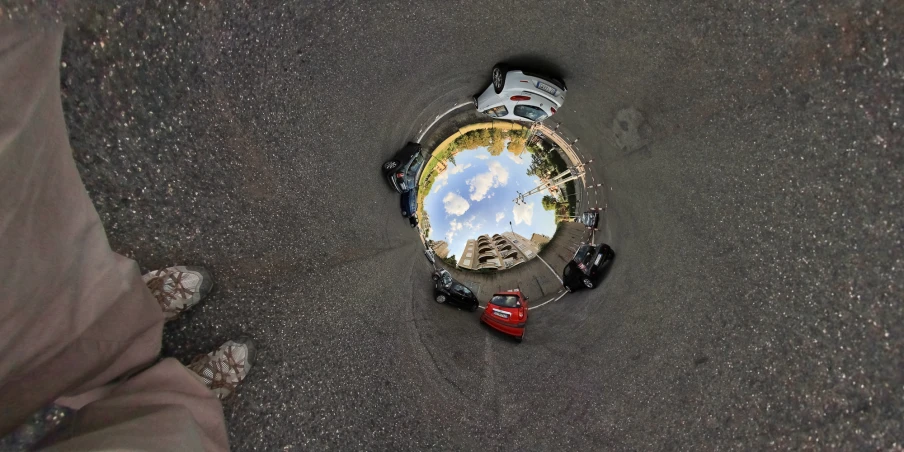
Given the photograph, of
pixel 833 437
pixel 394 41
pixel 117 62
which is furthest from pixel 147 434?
pixel 833 437

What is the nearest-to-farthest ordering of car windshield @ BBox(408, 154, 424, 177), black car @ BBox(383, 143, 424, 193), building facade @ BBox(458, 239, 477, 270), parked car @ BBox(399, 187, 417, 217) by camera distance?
black car @ BBox(383, 143, 424, 193)
car windshield @ BBox(408, 154, 424, 177)
parked car @ BBox(399, 187, 417, 217)
building facade @ BBox(458, 239, 477, 270)

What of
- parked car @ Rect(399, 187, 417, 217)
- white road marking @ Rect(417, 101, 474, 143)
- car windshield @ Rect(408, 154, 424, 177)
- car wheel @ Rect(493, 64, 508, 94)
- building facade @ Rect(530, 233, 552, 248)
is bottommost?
building facade @ Rect(530, 233, 552, 248)

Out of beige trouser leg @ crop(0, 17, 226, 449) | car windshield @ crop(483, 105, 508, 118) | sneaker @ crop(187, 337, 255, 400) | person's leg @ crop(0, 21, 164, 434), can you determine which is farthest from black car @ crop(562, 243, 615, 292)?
person's leg @ crop(0, 21, 164, 434)

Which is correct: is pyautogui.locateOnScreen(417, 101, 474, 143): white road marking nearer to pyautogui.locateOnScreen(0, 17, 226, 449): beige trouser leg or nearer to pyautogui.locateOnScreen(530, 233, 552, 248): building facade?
pyautogui.locateOnScreen(530, 233, 552, 248): building facade

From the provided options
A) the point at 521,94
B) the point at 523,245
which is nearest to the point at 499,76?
the point at 521,94

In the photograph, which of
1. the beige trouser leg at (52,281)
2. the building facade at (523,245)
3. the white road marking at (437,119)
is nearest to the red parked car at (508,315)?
the building facade at (523,245)

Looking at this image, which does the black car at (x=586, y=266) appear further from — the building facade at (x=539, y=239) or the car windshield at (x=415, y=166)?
the car windshield at (x=415, y=166)

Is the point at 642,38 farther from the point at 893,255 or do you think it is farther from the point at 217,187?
the point at 217,187

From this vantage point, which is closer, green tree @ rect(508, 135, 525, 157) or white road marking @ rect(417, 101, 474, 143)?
white road marking @ rect(417, 101, 474, 143)
